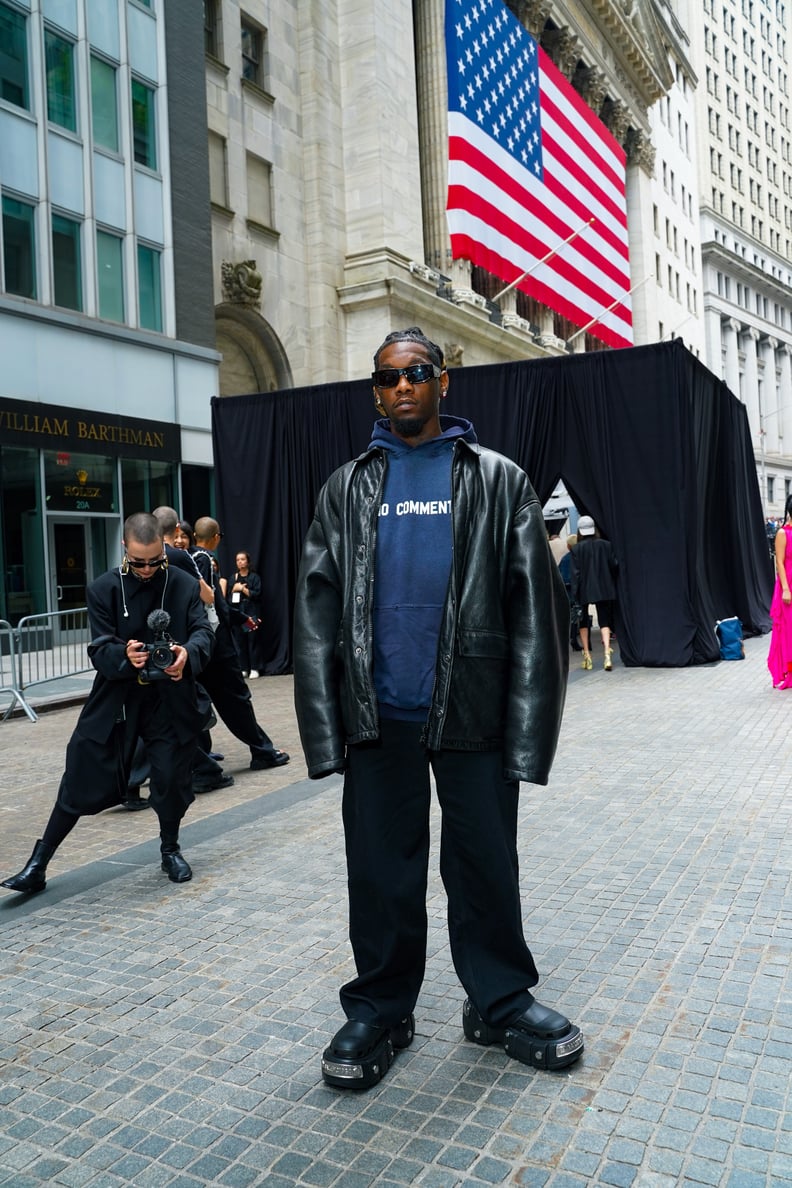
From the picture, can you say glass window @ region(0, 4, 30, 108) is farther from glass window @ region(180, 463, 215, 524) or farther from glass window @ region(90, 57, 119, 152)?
glass window @ region(180, 463, 215, 524)

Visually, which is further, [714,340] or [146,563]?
[714,340]

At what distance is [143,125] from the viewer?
63.1 feet

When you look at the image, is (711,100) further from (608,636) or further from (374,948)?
(374,948)

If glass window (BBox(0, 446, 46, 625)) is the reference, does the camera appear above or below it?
below

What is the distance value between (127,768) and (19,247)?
14.4 meters

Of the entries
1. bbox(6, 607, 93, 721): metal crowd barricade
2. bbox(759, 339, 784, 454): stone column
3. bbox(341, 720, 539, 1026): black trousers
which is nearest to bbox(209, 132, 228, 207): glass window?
bbox(6, 607, 93, 721): metal crowd barricade

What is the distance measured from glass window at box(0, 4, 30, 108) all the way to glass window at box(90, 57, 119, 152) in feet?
4.84

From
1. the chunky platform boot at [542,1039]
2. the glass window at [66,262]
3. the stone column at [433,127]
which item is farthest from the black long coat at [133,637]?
the stone column at [433,127]

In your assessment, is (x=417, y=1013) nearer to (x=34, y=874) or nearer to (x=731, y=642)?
(x=34, y=874)

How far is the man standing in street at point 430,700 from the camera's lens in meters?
2.79

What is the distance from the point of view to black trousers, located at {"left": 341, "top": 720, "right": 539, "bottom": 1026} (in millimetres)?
2830

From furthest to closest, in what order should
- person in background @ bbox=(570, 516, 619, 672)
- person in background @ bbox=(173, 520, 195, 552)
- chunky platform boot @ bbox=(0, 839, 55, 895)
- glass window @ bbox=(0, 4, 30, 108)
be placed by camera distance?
glass window @ bbox=(0, 4, 30, 108) → person in background @ bbox=(570, 516, 619, 672) → person in background @ bbox=(173, 520, 195, 552) → chunky platform boot @ bbox=(0, 839, 55, 895)

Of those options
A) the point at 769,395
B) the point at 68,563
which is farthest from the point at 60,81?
the point at 769,395

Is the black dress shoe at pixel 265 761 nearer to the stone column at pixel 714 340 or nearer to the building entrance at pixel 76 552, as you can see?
the building entrance at pixel 76 552
